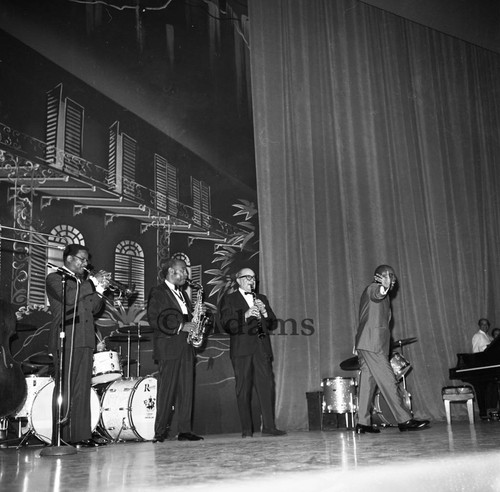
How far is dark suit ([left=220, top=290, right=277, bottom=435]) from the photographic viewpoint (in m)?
5.83

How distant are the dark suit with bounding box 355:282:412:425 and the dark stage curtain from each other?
2143 mm

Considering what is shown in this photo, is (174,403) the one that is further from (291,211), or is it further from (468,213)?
(468,213)

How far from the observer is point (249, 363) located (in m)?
5.91

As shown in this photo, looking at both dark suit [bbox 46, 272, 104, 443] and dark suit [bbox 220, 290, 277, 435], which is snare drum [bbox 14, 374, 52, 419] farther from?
dark suit [bbox 220, 290, 277, 435]

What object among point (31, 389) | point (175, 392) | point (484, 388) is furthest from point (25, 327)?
point (484, 388)

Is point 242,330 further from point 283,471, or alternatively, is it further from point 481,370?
point 283,471

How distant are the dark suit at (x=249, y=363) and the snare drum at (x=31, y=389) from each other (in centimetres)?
171

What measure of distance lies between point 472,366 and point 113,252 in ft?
14.5

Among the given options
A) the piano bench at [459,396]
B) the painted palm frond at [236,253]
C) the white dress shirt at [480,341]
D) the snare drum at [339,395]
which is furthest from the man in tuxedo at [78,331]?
the white dress shirt at [480,341]

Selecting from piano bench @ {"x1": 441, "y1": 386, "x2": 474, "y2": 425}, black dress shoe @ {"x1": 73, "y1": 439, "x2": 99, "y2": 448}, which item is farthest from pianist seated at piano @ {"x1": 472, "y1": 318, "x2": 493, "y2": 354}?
black dress shoe @ {"x1": 73, "y1": 439, "x2": 99, "y2": 448}

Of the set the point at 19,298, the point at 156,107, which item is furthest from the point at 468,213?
the point at 19,298

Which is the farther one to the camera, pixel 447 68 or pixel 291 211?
pixel 447 68

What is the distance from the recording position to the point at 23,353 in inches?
255

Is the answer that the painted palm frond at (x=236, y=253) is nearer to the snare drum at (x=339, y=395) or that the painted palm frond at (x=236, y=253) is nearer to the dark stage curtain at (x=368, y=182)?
the dark stage curtain at (x=368, y=182)
